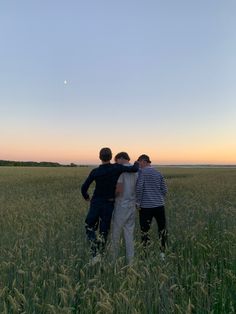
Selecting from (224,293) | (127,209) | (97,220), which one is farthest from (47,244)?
(224,293)

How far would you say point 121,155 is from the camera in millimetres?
6500

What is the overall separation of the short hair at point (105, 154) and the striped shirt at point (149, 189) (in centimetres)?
107

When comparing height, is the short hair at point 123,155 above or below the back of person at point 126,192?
above

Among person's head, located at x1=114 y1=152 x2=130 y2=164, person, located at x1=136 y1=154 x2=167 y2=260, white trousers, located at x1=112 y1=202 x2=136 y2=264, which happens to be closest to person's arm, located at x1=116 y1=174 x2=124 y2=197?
white trousers, located at x1=112 y1=202 x2=136 y2=264

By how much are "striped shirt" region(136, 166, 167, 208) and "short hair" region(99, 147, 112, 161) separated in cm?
107

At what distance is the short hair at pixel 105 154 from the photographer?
6.32 meters

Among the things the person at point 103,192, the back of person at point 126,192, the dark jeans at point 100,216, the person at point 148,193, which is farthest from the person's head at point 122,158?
the person at point 148,193

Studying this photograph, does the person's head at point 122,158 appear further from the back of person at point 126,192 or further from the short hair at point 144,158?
the short hair at point 144,158

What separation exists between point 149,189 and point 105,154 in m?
1.36

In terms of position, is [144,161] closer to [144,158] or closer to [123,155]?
[144,158]

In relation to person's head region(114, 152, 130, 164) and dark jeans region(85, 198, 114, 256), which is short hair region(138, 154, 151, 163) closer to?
person's head region(114, 152, 130, 164)

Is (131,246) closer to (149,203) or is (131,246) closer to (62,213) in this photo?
(149,203)

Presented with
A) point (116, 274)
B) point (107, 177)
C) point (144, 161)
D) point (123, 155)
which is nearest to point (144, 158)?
point (144, 161)

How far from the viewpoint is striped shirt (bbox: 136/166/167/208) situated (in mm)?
7199
